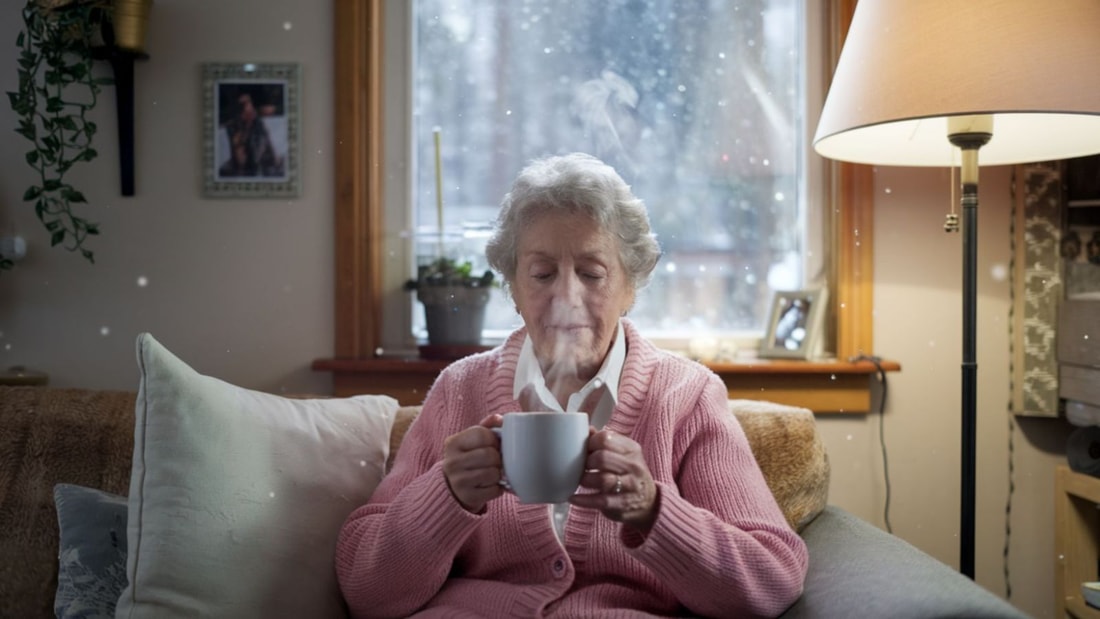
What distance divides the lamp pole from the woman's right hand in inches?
43.8

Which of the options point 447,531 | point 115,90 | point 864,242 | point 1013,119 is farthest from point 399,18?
point 447,531

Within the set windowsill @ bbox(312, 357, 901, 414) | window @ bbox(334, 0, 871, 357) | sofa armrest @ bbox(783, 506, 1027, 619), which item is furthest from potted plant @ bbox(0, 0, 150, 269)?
sofa armrest @ bbox(783, 506, 1027, 619)

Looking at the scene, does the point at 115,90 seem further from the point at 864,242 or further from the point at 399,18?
the point at 864,242

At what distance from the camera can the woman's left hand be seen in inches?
42.6

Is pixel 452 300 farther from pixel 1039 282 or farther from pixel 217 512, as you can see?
pixel 1039 282

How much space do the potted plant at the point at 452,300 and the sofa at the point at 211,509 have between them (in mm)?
622

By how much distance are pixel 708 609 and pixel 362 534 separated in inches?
18.5

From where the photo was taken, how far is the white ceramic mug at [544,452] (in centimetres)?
104

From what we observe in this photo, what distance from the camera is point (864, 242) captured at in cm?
232

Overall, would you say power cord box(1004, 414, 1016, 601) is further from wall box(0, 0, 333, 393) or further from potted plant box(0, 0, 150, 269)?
potted plant box(0, 0, 150, 269)

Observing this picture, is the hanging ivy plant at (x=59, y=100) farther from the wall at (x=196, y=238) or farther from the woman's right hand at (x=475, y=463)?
the woman's right hand at (x=475, y=463)

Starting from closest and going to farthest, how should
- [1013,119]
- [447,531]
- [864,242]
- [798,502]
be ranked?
[447,531], [798,502], [1013,119], [864,242]

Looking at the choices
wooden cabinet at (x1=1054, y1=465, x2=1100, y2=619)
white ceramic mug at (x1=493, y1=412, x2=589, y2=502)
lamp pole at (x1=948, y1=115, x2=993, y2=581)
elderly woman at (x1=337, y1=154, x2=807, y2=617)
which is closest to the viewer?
white ceramic mug at (x1=493, y1=412, x2=589, y2=502)

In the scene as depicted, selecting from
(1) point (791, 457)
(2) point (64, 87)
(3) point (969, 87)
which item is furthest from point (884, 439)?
(2) point (64, 87)
